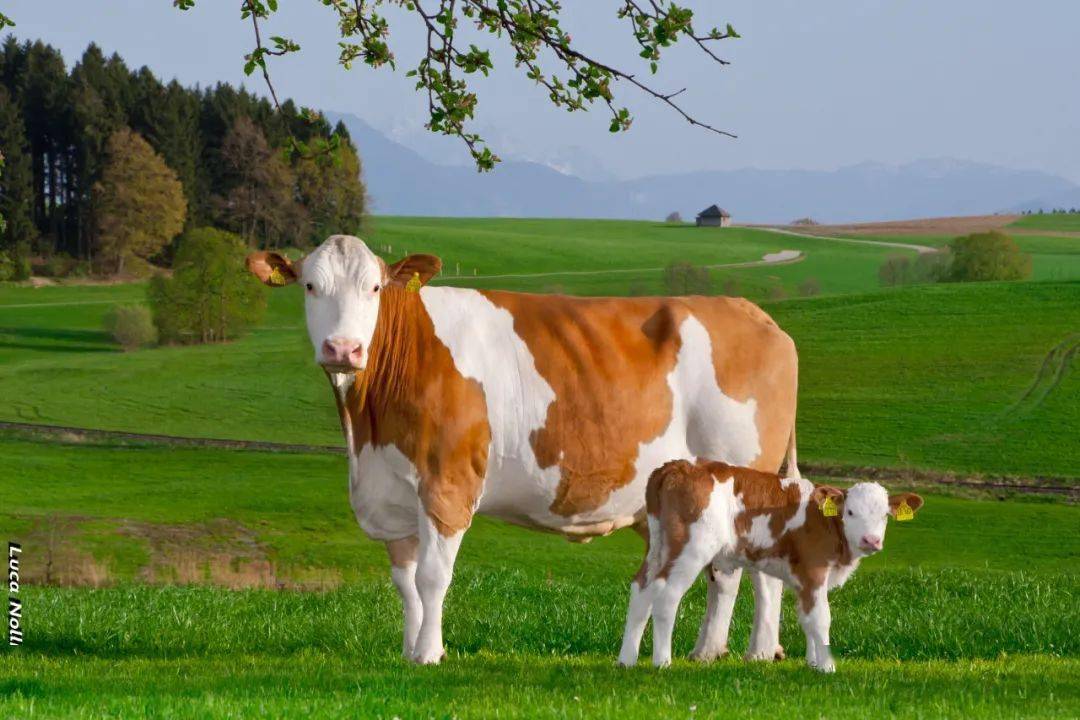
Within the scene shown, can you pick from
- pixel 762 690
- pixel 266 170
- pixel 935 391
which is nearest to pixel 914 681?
pixel 762 690

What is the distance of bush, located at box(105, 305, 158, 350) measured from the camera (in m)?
72.1

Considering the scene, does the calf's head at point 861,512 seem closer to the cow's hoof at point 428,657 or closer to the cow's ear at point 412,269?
the cow's hoof at point 428,657

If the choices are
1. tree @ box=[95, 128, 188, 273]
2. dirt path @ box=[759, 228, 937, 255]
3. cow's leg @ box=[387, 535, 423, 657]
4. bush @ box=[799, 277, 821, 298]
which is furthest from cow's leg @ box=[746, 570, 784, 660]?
dirt path @ box=[759, 228, 937, 255]

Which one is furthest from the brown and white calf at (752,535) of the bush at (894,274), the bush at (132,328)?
the bush at (894,274)

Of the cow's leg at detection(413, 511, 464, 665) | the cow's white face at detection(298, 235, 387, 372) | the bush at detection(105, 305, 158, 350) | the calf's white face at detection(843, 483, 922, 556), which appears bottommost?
the bush at detection(105, 305, 158, 350)

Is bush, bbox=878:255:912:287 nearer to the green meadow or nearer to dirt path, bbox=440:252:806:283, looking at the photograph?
dirt path, bbox=440:252:806:283

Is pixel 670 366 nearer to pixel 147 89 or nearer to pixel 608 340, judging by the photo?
pixel 608 340

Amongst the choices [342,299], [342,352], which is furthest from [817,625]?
[342,299]

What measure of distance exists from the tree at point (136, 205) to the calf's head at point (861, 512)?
8003cm

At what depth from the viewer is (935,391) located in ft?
173

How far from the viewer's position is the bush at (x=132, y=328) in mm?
72125

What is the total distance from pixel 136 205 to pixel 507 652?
78867mm

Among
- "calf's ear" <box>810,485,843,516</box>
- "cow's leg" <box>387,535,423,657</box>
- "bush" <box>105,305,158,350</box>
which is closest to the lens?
"calf's ear" <box>810,485,843,516</box>

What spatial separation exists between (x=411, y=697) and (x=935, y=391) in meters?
46.7
